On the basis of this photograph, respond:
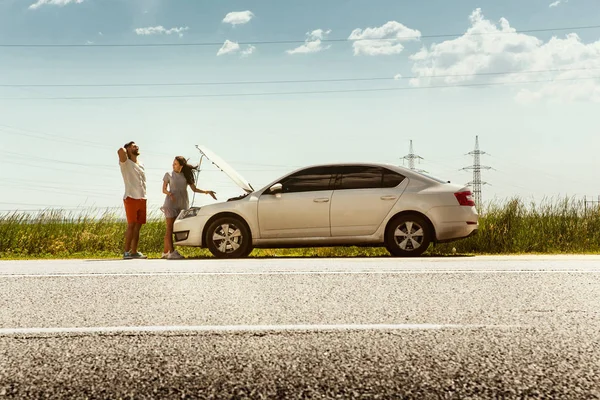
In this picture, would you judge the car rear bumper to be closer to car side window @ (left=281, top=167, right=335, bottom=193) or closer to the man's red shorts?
car side window @ (left=281, top=167, right=335, bottom=193)

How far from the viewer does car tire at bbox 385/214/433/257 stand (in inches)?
496

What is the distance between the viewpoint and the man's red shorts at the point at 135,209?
43.3 feet

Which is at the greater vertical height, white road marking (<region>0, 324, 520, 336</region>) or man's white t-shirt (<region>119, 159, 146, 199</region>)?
man's white t-shirt (<region>119, 159, 146, 199</region>)

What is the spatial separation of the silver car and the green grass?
288 centimetres

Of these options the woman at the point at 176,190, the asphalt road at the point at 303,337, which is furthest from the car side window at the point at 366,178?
the asphalt road at the point at 303,337

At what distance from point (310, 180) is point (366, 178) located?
99 centimetres

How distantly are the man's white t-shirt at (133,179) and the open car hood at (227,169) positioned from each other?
55.4 inches

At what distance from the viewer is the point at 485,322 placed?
5469 mm

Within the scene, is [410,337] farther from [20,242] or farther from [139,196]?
[20,242]

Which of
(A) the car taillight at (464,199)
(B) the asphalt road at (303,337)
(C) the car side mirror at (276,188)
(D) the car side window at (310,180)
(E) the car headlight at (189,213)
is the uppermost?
(D) the car side window at (310,180)

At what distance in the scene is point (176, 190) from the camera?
13.8m

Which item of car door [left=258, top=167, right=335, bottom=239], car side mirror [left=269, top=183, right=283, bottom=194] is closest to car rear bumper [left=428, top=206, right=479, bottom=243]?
car door [left=258, top=167, right=335, bottom=239]

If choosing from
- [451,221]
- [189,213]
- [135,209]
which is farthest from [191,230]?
[451,221]

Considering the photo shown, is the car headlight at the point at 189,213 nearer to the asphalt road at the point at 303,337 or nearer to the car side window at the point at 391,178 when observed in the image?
the car side window at the point at 391,178
